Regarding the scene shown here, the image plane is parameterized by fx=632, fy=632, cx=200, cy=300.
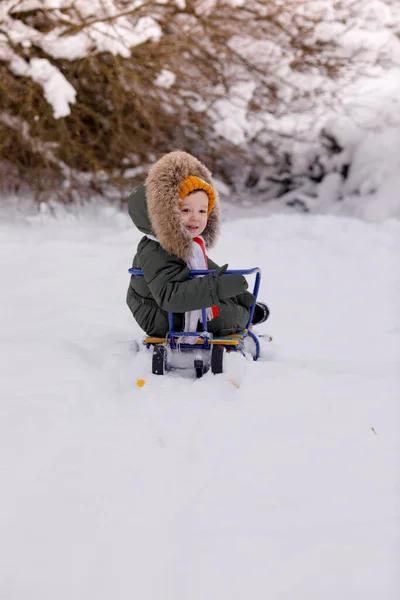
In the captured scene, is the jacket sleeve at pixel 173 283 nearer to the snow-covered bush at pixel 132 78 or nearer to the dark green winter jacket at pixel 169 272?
the dark green winter jacket at pixel 169 272

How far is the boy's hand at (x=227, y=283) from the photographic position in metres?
2.39

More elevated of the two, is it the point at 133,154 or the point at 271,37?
the point at 271,37

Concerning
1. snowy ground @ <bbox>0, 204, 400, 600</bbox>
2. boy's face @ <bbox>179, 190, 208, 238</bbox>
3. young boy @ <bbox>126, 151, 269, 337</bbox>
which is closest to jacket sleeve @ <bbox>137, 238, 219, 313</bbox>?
young boy @ <bbox>126, 151, 269, 337</bbox>

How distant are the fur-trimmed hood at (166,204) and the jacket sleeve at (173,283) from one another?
0.05 m

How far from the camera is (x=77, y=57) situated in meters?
6.21

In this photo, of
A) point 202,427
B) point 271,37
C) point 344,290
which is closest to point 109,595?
point 202,427

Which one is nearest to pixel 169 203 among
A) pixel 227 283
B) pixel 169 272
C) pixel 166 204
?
pixel 166 204

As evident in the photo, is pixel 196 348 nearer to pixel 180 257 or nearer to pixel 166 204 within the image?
pixel 180 257

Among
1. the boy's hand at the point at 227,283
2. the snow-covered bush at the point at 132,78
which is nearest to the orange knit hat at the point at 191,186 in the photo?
the boy's hand at the point at 227,283

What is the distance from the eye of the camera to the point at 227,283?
239 centimetres

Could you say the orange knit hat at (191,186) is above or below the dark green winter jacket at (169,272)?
above

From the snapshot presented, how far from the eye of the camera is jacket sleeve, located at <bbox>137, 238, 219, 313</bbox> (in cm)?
238

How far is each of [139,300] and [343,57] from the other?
20.3 ft

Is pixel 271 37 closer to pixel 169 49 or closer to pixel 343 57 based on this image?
pixel 343 57
